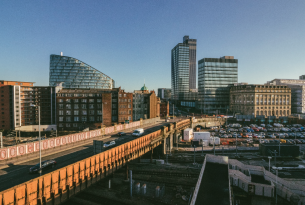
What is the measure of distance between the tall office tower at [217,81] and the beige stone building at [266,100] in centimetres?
2445

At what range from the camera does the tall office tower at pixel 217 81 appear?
165500 mm

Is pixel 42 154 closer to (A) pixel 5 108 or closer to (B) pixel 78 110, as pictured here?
(B) pixel 78 110

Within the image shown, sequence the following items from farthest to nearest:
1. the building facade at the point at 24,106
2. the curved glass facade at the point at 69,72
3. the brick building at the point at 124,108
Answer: the curved glass facade at the point at 69,72
the building facade at the point at 24,106
the brick building at the point at 124,108

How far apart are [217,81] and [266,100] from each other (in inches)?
1710

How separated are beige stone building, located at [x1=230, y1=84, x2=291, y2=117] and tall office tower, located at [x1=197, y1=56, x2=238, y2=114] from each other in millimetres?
24451

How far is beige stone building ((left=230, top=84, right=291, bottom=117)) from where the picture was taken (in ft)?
448

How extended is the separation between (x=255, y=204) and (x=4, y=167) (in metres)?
39.6

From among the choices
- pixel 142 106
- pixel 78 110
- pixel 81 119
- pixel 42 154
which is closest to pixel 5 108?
pixel 78 110

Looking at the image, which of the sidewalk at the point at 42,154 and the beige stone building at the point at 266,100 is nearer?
the sidewalk at the point at 42,154

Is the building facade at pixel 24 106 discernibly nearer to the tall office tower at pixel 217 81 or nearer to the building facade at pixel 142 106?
the building facade at pixel 142 106

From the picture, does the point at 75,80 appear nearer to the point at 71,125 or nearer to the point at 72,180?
the point at 71,125

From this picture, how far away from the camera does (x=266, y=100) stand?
138 metres

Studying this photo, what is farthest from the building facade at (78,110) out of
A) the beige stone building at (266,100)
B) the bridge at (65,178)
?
the beige stone building at (266,100)

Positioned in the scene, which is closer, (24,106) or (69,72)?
(24,106)
